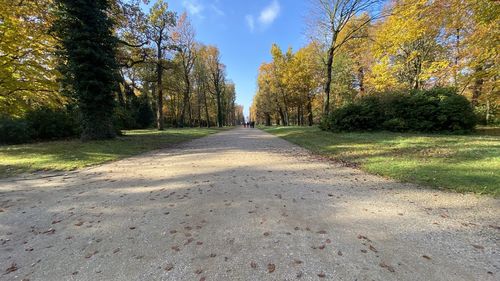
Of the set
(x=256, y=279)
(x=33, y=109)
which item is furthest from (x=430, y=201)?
(x=33, y=109)

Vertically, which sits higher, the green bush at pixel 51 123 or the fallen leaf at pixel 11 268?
the green bush at pixel 51 123

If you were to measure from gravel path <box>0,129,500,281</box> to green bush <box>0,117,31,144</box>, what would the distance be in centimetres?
1090

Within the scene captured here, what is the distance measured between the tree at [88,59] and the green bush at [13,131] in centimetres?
384

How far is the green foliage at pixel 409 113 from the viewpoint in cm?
1418

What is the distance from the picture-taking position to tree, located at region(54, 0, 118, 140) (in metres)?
13.3

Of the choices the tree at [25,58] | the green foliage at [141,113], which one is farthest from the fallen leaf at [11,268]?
the green foliage at [141,113]

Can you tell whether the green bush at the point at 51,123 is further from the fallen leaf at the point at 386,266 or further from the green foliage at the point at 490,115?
the green foliage at the point at 490,115

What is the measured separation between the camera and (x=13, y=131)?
46.8ft

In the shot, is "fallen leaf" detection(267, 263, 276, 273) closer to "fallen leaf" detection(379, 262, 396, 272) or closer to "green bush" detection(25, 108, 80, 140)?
"fallen leaf" detection(379, 262, 396, 272)

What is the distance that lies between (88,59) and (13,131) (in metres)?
6.13

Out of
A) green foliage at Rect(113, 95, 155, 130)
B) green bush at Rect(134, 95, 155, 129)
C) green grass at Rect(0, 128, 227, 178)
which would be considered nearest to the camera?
green grass at Rect(0, 128, 227, 178)

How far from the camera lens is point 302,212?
425 cm

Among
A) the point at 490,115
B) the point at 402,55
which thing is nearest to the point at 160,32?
the point at 402,55

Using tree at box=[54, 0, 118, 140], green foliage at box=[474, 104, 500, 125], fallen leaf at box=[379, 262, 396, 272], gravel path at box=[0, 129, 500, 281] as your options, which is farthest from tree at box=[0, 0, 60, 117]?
green foliage at box=[474, 104, 500, 125]
